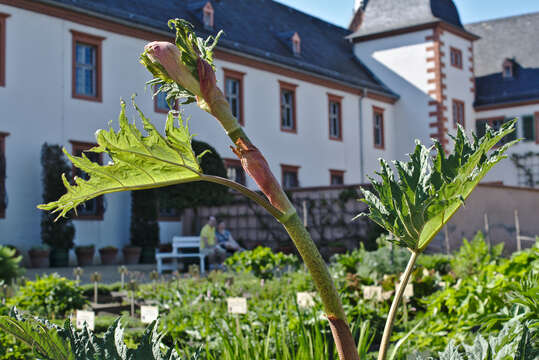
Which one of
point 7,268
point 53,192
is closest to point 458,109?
point 53,192

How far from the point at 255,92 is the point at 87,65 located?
19.1ft

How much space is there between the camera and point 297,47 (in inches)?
938

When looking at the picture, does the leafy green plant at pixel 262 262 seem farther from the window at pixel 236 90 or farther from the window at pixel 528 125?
the window at pixel 528 125

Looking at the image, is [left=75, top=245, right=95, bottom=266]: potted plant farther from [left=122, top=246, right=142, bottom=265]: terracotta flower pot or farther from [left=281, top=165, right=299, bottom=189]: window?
[left=281, top=165, right=299, bottom=189]: window

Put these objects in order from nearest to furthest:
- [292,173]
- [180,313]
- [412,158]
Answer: [412,158] → [180,313] → [292,173]

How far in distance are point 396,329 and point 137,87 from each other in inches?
567

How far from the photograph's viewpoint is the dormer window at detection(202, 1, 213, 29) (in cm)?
2033

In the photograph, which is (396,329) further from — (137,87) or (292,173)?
(292,173)

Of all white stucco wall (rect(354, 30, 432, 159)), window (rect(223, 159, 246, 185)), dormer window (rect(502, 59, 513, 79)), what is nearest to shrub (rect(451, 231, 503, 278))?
window (rect(223, 159, 246, 185))

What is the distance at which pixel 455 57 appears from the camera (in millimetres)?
28328

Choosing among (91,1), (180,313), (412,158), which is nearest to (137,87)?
(91,1)

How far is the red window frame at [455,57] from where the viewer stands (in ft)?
91.8

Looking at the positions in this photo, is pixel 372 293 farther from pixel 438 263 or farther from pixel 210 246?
pixel 210 246

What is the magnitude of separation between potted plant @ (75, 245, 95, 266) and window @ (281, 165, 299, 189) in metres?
7.89
